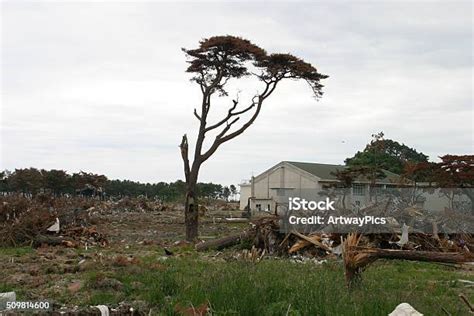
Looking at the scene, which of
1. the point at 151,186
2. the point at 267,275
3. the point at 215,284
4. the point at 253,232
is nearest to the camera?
the point at 215,284

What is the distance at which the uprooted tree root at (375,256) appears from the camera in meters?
5.28

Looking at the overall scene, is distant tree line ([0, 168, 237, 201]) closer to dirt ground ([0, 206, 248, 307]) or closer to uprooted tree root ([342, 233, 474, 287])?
dirt ground ([0, 206, 248, 307])

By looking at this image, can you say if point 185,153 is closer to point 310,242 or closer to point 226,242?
point 226,242

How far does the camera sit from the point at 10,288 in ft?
21.0

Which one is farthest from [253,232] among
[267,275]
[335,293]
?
[335,293]

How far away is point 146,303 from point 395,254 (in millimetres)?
2429

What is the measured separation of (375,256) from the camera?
5359 millimetres

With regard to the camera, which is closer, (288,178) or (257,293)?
(257,293)

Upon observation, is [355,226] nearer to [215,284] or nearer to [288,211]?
[288,211]

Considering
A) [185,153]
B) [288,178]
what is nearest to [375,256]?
[185,153]

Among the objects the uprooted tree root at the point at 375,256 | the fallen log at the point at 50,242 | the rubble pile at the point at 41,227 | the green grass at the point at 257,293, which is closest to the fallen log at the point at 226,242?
the rubble pile at the point at 41,227

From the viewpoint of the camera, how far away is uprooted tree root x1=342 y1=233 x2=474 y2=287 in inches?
208

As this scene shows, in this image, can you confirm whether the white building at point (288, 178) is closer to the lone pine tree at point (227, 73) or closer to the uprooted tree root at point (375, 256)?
the lone pine tree at point (227, 73)

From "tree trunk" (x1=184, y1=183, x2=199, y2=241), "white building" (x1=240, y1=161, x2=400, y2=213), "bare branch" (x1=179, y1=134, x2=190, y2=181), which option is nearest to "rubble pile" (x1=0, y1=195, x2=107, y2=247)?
"tree trunk" (x1=184, y1=183, x2=199, y2=241)
